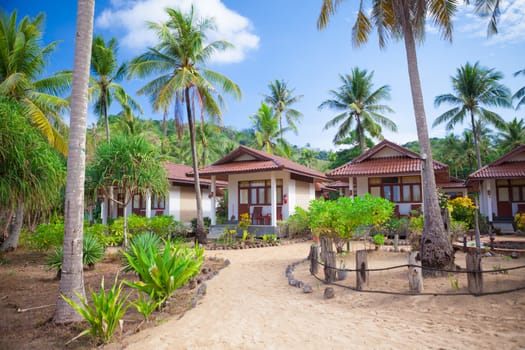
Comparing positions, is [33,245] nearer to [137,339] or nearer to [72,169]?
[72,169]

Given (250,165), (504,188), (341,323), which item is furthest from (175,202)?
(504,188)

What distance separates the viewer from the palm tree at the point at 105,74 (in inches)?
714

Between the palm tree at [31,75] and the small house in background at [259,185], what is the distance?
289 inches

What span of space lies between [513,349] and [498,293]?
2.12 m

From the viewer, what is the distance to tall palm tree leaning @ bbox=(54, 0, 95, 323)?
5.09m

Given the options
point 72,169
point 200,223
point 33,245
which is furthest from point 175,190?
point 72,169

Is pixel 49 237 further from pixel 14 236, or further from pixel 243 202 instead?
pixel 243 202

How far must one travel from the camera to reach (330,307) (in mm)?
5582

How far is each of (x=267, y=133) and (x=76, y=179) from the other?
23352 mm

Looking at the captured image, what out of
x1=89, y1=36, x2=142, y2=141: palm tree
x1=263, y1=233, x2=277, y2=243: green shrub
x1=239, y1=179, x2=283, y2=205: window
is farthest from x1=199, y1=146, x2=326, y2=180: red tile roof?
x1=89, y1=36, x2=142, y2=141: palm tree

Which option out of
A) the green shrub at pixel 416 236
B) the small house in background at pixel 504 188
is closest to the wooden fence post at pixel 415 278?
the green shrub at pixel 416 236

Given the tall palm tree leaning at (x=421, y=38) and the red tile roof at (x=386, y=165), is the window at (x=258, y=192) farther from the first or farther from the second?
the tall palm tree leaning at (x=421, y=38)

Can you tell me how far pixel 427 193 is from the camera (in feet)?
24.1

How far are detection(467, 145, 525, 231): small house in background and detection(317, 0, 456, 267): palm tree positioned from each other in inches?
490
